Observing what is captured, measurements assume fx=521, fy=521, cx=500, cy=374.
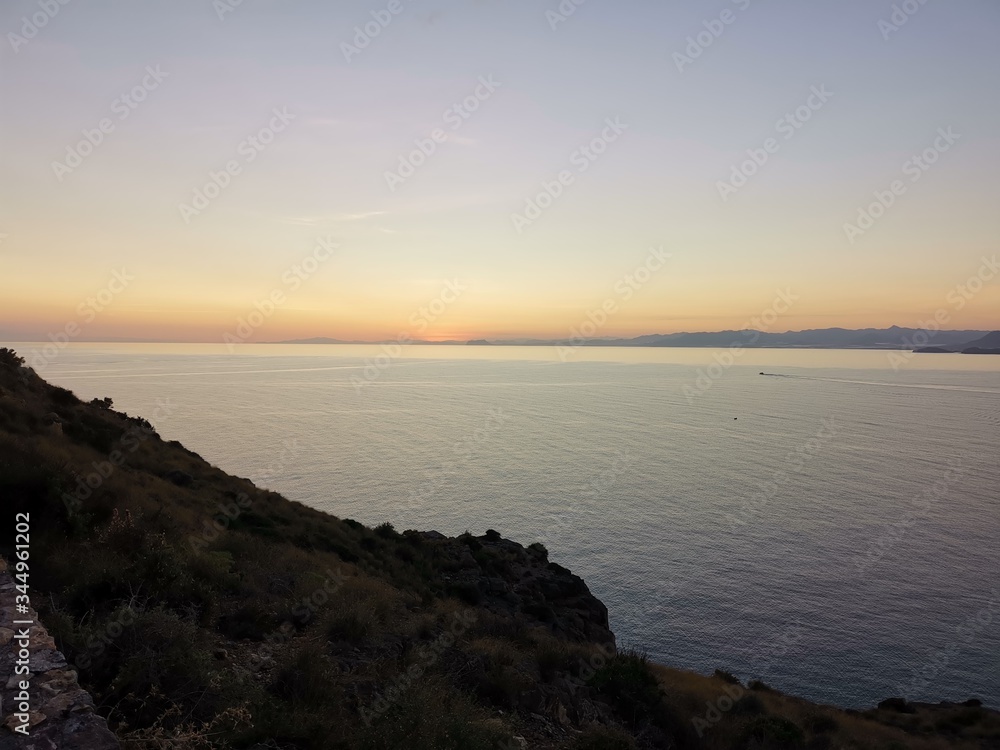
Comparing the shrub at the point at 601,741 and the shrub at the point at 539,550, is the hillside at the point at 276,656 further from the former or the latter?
the shrub at the point at 539,550

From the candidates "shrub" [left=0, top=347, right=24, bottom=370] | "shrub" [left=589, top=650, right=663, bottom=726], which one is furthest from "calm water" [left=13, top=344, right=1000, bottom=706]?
"shrub" [left=0, top=347, right=24, bottom=370]

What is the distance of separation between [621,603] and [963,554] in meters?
29.0

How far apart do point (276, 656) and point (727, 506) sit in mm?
52556

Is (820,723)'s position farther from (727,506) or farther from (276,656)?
(727,506)

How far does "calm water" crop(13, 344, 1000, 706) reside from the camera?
31.7 m

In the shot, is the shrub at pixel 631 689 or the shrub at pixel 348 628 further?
the shrub at pixel 631 689

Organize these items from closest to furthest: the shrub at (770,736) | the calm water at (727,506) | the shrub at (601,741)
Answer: the shrub at (601,741) → the shrub at (770,736) → the calm water at (727,506)

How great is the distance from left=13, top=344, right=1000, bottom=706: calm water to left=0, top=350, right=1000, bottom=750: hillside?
1229 cm

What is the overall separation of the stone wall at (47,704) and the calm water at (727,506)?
31151 mm

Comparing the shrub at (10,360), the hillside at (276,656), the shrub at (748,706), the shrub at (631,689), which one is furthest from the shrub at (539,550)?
the shrub at (10,360)

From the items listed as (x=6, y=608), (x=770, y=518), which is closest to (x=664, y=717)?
(x=6, y=608)

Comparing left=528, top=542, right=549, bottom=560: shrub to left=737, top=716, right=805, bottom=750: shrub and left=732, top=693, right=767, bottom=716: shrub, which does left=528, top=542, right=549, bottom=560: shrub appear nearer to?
left=732, top=693, right=767, bottom=716: shrub

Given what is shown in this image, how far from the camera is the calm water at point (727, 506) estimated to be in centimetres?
3170

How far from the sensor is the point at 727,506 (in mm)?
52656
